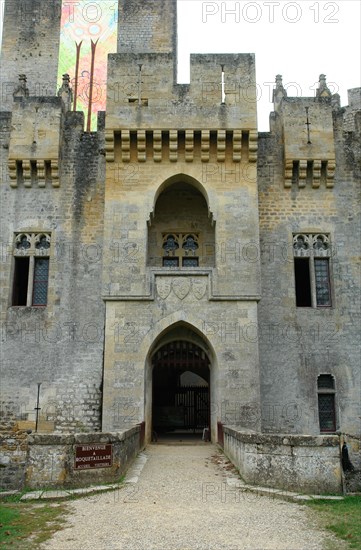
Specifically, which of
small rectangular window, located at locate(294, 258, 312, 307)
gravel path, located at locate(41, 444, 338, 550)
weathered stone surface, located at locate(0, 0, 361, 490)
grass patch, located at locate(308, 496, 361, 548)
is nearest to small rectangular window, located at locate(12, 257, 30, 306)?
weathered stone surface, located at locate(0, 0, 361, 490)

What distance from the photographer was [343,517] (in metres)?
7.21

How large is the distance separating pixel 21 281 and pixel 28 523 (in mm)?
10579

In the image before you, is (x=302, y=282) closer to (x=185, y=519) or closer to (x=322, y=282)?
(x=322, y=282)

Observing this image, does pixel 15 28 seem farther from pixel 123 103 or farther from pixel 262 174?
pixel 262 174

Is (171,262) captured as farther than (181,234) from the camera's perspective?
No

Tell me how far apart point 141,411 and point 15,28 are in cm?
1601

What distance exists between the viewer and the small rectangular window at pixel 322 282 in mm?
16031

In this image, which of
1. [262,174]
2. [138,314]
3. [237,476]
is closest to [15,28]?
[262,174]

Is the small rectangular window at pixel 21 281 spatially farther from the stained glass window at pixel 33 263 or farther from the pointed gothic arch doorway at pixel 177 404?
the pointed gothic arch doorway at pixel 177 404

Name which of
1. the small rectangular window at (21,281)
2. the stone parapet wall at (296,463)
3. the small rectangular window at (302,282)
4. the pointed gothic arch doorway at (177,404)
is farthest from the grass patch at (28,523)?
the pointed gothic arch doorway at (177,404)

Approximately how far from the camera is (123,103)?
51.0ft

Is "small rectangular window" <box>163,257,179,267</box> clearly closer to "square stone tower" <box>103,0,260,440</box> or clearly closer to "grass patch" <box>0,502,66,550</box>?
"square stone tower" <box>103,0,260,440</box>

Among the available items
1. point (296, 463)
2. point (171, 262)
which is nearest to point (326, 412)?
point (171, 262)

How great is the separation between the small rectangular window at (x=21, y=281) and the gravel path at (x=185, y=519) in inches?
328
